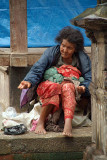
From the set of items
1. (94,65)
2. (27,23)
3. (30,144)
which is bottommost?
(30,144)

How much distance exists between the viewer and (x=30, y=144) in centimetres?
498

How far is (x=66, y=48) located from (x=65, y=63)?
33 centimetres

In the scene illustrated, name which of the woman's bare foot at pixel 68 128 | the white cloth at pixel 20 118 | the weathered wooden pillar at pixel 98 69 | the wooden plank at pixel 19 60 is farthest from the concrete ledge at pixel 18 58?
the weathered wooden pillar at pixel 98 69

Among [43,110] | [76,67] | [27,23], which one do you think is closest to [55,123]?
[43,110]

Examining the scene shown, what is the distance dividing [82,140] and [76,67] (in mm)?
1165

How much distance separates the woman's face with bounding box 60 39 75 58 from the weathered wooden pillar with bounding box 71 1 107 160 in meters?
1.05

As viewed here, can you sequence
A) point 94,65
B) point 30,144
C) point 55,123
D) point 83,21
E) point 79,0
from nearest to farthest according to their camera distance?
point 83,21 → point 94,65 → point 30,144 → point 55,123 → point 79,0

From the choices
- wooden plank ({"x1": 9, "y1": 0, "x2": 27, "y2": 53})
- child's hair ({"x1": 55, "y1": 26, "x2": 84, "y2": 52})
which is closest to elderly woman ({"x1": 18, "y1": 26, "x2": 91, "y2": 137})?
child's hair ({"x1": 55, "y1": 26, "x2": 84, "y2": 52})

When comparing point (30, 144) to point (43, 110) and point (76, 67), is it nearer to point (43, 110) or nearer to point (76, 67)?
point (43, 110)

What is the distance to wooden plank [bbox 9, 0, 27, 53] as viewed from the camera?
584cm

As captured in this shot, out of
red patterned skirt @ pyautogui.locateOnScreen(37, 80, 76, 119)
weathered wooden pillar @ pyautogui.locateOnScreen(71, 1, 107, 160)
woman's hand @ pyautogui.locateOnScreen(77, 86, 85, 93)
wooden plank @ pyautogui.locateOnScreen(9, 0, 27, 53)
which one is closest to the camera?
weathered wooden pillar @ pyautogui.locateOnScreen(71, 1, 107, 160)

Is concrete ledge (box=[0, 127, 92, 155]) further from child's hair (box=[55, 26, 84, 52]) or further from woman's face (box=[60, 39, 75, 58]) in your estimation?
child's hair (box=[55, 26, 84, 52])

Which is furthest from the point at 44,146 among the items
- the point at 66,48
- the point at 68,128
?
the point at 66,48

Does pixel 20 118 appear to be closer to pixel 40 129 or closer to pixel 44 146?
pixel 40 129
